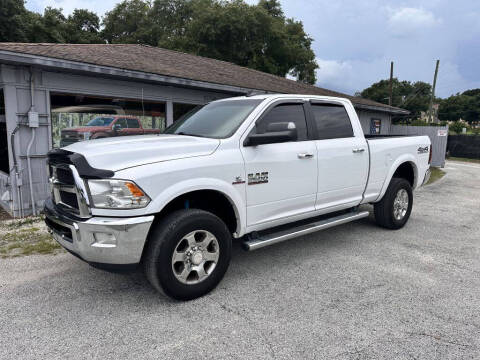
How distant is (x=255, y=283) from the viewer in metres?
3.86

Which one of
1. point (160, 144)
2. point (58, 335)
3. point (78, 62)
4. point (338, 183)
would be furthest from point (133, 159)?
point (78, 62)

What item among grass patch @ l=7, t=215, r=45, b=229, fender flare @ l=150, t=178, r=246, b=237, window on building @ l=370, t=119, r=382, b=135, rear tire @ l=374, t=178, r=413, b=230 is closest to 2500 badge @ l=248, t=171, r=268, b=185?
fender flare @ l=150, t=178, r=246, b=237

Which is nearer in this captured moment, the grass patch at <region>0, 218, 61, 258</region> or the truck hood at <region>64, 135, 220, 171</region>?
the truck hood at <region>64, 135, 220, 171</region>

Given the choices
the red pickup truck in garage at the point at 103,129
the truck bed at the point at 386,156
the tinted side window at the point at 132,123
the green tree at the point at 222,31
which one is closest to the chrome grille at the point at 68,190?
the truck bed at the point at 386,156

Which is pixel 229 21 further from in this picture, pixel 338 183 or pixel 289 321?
pixel 289 321

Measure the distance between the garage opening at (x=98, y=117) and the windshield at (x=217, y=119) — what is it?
250 cm

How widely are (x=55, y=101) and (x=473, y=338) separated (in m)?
7.75

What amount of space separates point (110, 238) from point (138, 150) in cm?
82

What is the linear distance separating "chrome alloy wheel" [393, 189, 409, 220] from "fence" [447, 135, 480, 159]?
82.8 ft

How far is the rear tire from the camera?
566cm

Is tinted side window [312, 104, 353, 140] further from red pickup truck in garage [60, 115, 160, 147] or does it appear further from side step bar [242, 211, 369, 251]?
red pickup truck in garage [60, 115, 160, 147]

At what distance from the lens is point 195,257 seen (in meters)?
3.40

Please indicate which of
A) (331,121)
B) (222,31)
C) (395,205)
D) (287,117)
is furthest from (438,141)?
(222,31)

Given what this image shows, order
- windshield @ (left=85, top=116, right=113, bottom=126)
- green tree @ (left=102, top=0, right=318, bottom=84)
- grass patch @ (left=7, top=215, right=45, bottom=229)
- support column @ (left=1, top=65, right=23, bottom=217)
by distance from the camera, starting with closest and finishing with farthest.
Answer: grass patch @ (left=7, top=215, right=45, bottom=229) < support column @ (left=1, top=65, right=23, bottom=217) < windshield @ (left=85, top=116, right=113, bottom=126) < green tree @ (left=102, top=0, right=318, bottom=84)
